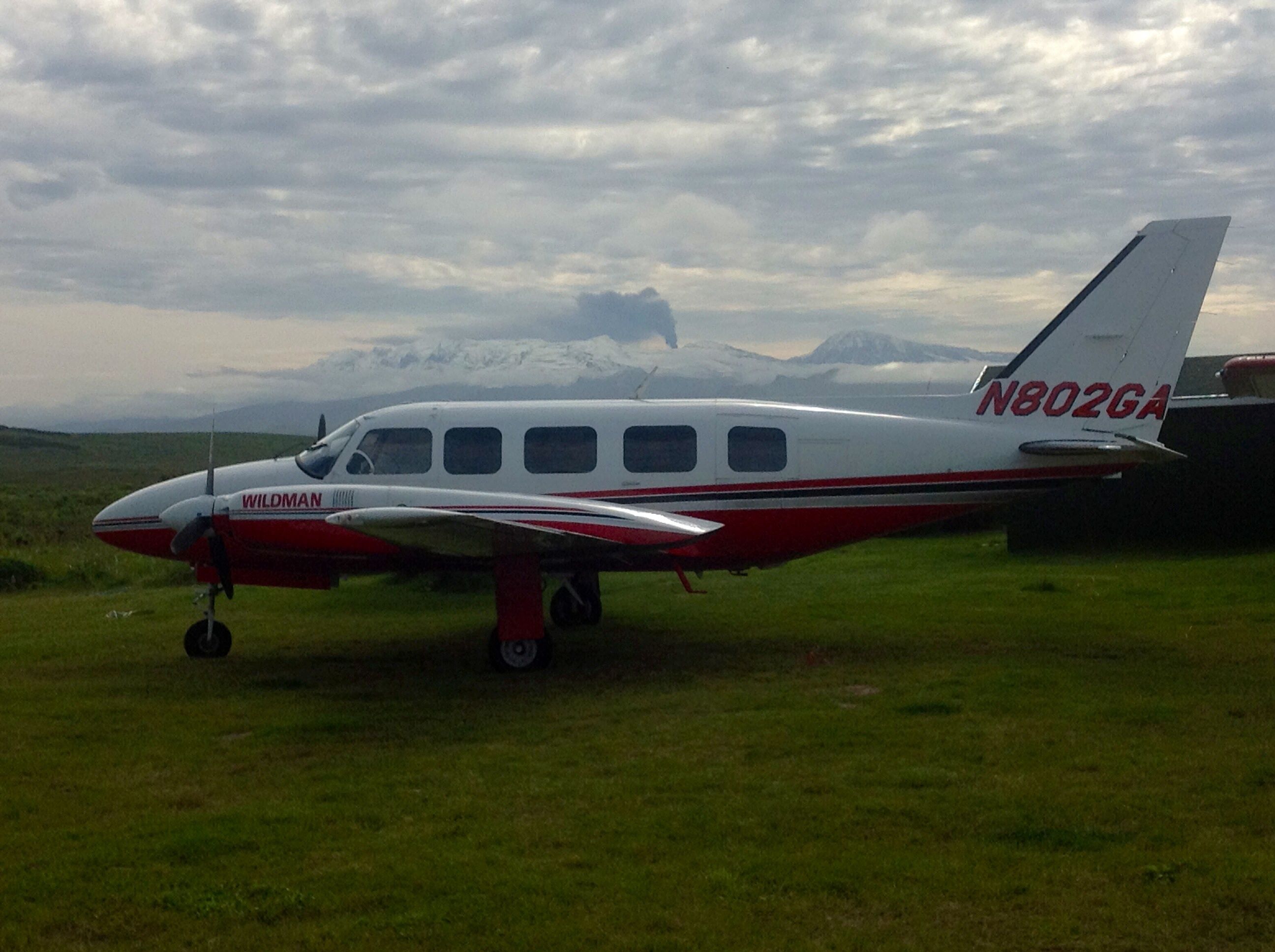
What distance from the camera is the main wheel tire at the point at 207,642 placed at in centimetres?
1348

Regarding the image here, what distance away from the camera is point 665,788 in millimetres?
7773

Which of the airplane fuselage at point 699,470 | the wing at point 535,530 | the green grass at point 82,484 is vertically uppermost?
the airplane fuselage at point 699,470

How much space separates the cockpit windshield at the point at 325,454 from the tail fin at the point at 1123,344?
289 inches

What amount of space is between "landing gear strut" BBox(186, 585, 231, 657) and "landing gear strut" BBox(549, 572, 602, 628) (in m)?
4.28

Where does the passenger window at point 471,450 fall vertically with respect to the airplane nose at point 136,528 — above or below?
above

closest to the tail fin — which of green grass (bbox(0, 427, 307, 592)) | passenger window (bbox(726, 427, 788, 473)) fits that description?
passenger window (bbox(726, 427, 788, 473))

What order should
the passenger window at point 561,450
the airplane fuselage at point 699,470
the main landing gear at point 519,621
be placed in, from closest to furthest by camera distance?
the main landing gear at point 519,621
the airplane fuselage at point 699,470
the passenger window at point 561,450

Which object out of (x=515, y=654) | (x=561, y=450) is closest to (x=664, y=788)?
(x=515, y=654)

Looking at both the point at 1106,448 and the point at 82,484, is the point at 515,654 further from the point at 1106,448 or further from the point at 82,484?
the point at 82,484

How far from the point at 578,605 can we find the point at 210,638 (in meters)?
4.68

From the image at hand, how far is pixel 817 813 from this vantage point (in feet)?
23.5

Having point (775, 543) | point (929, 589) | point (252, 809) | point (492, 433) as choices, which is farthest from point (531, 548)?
point (929, 589)

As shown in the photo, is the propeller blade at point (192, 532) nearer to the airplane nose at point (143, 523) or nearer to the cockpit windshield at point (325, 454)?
the airplane nose at point (143, 523)

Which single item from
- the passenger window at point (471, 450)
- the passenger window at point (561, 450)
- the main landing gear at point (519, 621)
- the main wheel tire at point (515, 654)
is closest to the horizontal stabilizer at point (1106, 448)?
the passenger window at point (561, 450)
